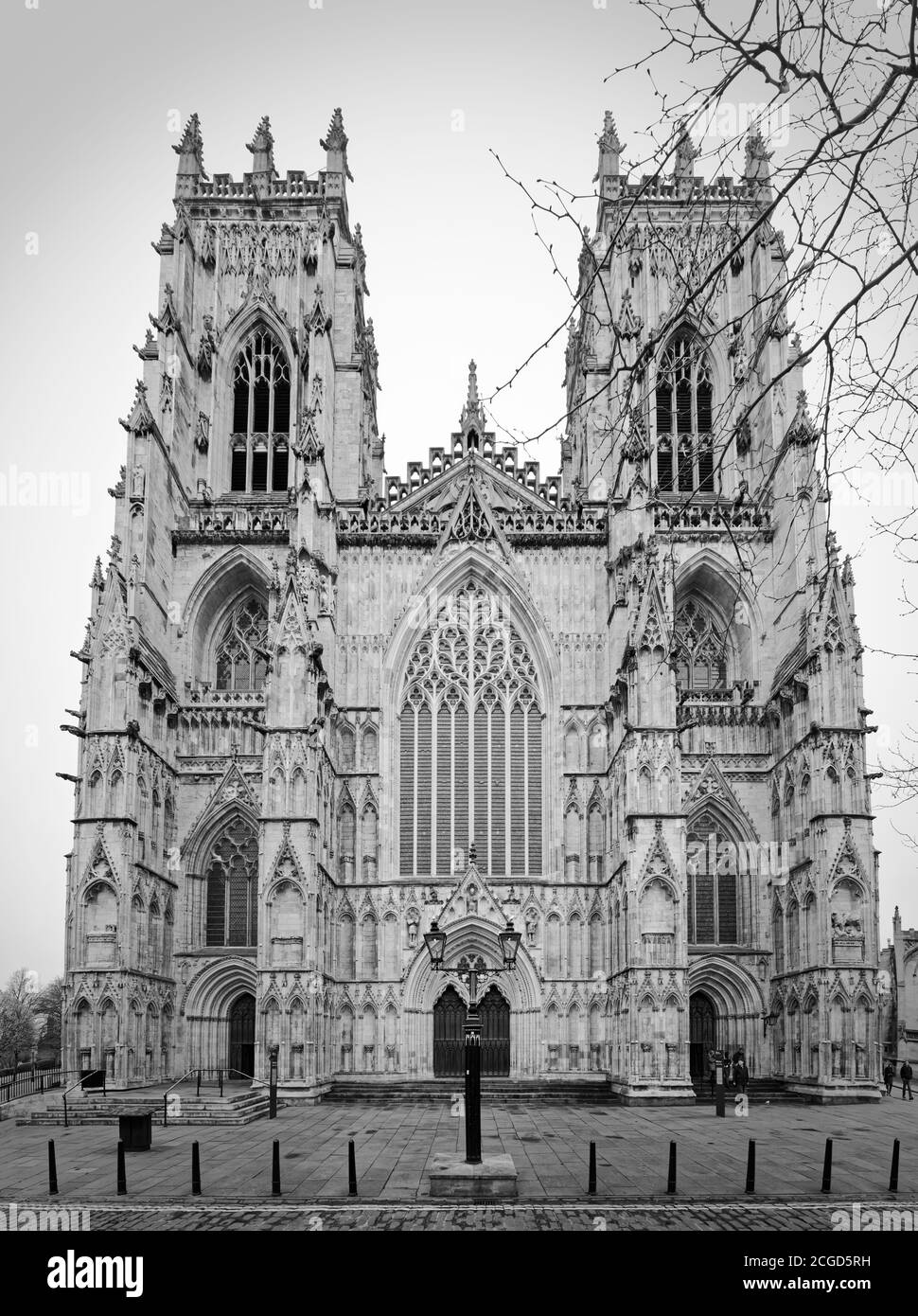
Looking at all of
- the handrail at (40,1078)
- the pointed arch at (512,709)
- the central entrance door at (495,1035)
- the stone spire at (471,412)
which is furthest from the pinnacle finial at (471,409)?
the handrail at (40,1078)

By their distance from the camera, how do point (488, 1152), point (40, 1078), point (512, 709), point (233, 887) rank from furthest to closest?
1. point (512, 709)
2. point (233, 887)
3. point (40, 1078)
4. point (488, 1152)

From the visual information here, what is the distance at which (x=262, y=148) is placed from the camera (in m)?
49.2

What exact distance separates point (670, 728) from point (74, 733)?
16783 millimetres

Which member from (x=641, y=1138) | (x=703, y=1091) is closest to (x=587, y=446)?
(x=703, y=1091)

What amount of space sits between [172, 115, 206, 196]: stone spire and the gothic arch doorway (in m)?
32.9

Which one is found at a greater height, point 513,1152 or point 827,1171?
point 827,1171

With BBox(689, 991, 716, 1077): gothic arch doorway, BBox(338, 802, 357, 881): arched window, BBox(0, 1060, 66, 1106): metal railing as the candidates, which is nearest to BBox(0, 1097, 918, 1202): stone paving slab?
BBox(0, 1060, 66, 1106): metal railing

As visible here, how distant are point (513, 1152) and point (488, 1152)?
2.48ft

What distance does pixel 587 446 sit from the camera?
47406 millimetres

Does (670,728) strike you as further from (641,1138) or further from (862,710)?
(641,1138)

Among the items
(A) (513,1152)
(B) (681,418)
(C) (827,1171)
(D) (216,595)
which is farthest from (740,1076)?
(B) (681,418)

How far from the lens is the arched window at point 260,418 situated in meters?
45.8

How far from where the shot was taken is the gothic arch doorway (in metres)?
39.5

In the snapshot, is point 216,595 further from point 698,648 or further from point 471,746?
point 698,648
